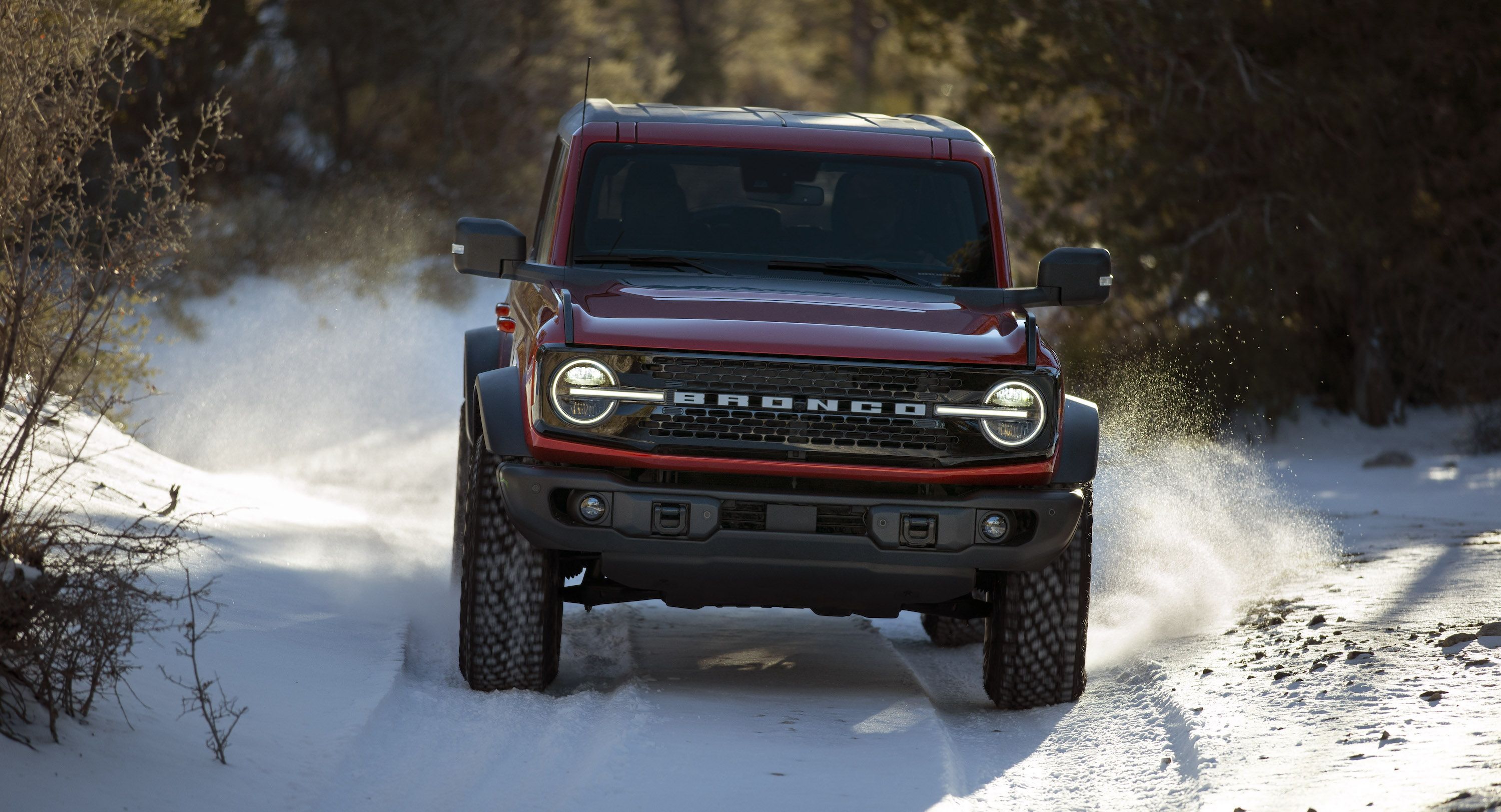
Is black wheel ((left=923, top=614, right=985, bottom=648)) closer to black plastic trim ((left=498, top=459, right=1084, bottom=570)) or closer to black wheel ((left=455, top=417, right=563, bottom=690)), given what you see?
black plastic trim ((left=498, top=459, right=1084, bottom=570))

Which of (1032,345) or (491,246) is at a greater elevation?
(491,246)

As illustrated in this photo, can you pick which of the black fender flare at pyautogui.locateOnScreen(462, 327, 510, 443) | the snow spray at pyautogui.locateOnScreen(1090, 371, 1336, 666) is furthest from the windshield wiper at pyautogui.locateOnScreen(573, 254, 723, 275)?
the snow spray at pyautogui.locateOnScreen(1090, 371, 1336, 666)

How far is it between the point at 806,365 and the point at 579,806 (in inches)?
60.2

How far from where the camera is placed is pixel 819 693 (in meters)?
6.04

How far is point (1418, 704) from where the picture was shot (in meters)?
5.24

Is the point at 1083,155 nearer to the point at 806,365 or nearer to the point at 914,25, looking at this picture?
the point at 914,25

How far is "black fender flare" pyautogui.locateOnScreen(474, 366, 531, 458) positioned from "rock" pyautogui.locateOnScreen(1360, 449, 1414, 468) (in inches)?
394

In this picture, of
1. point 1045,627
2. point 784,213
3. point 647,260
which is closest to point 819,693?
point 1045,627

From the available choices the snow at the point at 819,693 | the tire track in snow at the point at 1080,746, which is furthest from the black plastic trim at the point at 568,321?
the tire track in snow at the point at 1080,746

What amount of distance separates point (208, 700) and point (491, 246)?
2.16 metres

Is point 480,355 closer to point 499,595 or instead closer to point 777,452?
point 499,595

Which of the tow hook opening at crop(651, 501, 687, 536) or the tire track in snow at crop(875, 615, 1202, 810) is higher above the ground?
the tow hook opening at crop(651, 501, 687, 536)

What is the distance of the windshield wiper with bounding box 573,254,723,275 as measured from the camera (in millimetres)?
6148

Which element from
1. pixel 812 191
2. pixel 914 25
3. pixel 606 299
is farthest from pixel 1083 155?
pixel 606 299
